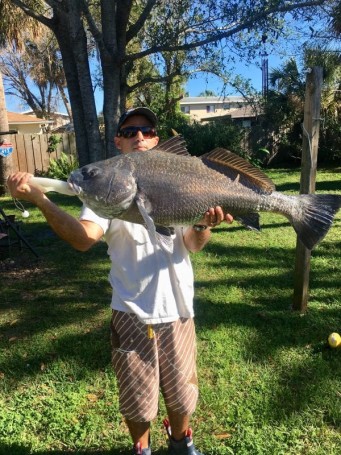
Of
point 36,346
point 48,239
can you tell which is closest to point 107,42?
point 48,239

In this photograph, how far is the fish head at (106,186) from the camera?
174cm

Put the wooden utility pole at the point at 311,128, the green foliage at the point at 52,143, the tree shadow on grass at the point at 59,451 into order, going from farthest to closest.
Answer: the green foliage at the point at 52,143 → the wooden utility pole at the point at 311,128 → the tree shadow on grass at the point at 59,451

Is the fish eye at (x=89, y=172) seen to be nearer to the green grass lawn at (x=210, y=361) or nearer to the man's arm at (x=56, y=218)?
the man's arm at (x=56, y=218)

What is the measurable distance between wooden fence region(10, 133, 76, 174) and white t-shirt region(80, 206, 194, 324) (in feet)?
46.5

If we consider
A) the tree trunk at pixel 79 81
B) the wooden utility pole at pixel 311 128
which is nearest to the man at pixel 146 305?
the wooden utility pole at pixel 311 128

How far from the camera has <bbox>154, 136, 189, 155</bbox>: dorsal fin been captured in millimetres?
1917

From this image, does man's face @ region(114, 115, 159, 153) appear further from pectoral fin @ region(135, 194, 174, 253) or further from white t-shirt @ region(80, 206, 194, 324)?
pectoral fin @ region(135, 194, 174, 253)

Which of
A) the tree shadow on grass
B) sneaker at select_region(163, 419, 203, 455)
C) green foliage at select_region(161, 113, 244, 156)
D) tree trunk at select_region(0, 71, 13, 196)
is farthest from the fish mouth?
green foliage at select_region(161, 113, 244, 156)

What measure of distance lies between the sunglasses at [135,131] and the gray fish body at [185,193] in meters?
0.48

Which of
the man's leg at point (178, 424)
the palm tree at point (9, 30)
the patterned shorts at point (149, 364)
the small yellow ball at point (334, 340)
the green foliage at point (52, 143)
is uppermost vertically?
the palm tree at point (9, 30)

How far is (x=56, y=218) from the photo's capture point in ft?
6.66

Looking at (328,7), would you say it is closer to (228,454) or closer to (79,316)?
(79,316)

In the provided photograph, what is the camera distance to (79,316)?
4.70m

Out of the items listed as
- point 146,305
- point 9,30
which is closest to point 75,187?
point 146,305
